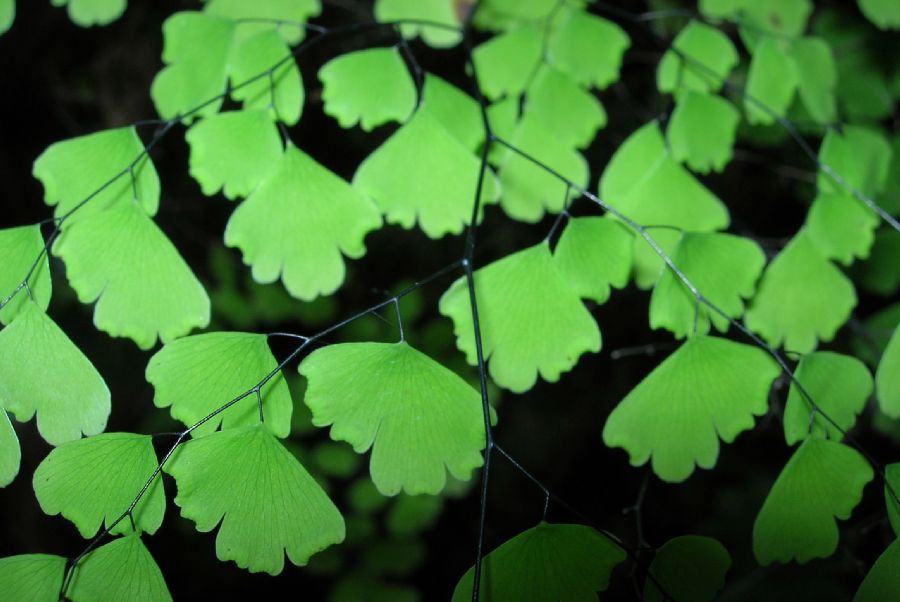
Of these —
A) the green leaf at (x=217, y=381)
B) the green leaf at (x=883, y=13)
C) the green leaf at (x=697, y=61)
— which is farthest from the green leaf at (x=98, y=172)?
the green leaf at (x=883, y=13)

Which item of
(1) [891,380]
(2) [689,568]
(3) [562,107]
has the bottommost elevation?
(2) [689,568]

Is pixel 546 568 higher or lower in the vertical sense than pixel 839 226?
lower

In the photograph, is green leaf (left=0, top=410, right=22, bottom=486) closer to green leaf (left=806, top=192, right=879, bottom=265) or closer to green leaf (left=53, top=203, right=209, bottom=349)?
green leaf (left=53, top=203, right=209, bottom=349)

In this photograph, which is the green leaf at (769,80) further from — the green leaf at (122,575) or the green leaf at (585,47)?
the green leaf at (122,575)

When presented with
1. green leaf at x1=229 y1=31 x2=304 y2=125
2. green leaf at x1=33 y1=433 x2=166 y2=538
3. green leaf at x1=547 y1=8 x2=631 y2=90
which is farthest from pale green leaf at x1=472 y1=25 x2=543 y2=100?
green leaf at x1=33 y1=433 x2=166 y2=538

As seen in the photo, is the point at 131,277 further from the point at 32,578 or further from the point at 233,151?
the point at 32,578

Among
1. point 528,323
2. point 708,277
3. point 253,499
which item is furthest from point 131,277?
point 708,277

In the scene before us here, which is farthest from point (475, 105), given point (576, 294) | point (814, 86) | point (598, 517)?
point (598, 517)
